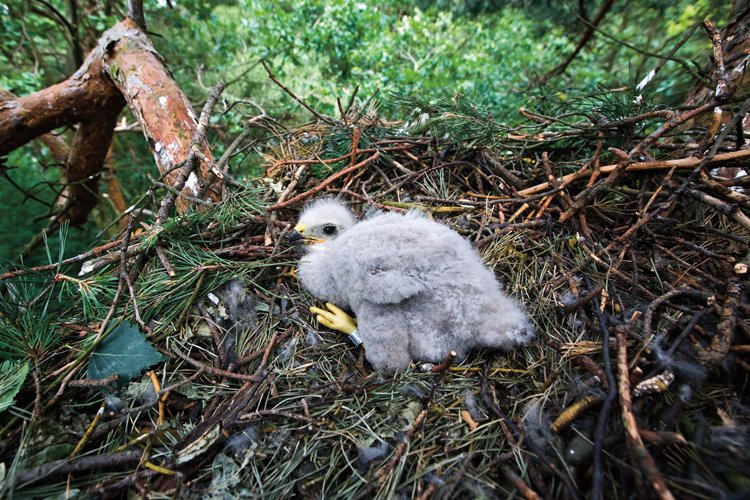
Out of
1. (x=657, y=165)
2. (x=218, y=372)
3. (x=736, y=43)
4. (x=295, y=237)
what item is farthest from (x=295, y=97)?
(x=736, y=43)

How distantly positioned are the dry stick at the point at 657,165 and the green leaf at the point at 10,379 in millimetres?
2372

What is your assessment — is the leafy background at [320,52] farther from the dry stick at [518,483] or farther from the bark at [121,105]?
the dry stick at [518,483]

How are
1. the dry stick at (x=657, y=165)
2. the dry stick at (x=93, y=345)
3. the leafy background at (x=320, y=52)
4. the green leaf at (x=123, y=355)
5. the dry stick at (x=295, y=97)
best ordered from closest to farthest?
1. the dry stick at (x=93, y=345)
2. the green leaf at (x=123, y=355)
3. the dry stick at (x=657, y=165)
4. the dry stick at (x=295, y=97)
5. the leafy background at (x=320, y=52)

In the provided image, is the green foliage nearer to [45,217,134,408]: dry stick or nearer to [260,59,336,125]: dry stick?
[45,217,134,408]: dry stick

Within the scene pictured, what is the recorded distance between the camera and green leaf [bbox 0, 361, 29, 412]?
1227mm

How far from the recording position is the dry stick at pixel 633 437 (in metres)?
0.87

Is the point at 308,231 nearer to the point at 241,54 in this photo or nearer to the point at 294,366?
the point at 294,366

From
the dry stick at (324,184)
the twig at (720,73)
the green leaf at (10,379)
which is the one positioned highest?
the twig at (720,73)

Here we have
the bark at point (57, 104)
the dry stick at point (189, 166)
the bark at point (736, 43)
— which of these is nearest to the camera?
the dry stick at point (189, 166)

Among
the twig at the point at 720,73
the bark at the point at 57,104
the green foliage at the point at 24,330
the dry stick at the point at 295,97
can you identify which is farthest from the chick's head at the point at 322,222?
the bark at the point at 57,104

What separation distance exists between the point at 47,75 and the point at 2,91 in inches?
117

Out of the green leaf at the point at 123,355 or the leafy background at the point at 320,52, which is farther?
the leafy background at the point at 320,52

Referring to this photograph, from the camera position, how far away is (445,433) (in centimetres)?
131

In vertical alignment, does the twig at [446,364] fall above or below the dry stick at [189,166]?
below
